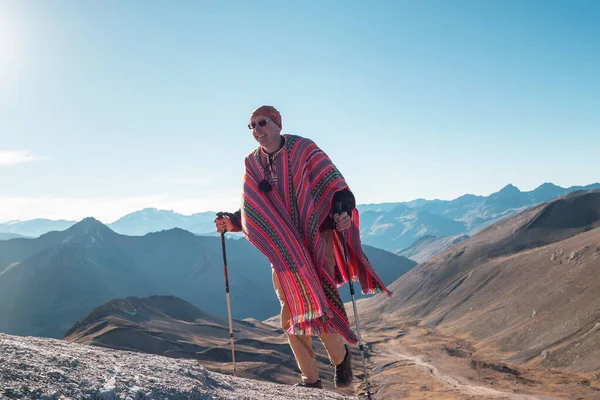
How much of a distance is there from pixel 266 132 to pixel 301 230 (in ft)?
3.96

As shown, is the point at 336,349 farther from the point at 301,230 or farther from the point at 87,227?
the point at 87,227

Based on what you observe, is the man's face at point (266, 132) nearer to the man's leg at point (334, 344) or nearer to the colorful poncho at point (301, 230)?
the colorful poncho at point (301, 230)

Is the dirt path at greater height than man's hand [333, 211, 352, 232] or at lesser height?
lesser

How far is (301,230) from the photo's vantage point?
5410mm

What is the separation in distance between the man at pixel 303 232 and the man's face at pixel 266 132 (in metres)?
0.01

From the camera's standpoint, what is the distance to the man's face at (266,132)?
5.56 m

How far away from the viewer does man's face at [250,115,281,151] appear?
5.56m

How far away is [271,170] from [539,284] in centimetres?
6656

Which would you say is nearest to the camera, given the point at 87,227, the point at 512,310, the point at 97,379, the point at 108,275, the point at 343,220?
the point at 97,379

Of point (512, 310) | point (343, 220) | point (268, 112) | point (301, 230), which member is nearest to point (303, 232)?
point (301, 230)

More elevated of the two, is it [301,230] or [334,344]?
[301,230]

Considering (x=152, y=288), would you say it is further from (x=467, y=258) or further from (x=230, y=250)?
(x=467, y=258)

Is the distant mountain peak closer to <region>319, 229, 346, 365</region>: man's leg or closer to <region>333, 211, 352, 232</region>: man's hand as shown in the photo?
<region>319, 229, 346, 365</region>: man's leg

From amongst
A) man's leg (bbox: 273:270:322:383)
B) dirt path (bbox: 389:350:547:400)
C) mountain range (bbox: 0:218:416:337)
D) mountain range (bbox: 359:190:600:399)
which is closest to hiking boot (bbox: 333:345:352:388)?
man's leg (bbox: 273:270:322:383)
